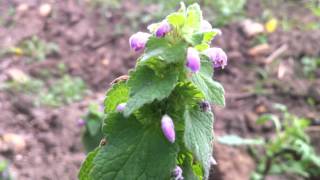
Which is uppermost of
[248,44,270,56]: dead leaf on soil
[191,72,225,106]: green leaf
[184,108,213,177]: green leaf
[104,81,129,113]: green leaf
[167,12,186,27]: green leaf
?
[248,44,270,56]: dead leaf on soil

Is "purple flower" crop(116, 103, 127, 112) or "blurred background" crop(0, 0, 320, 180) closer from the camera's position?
"purple flower" crop(116, 103, 127, 112)

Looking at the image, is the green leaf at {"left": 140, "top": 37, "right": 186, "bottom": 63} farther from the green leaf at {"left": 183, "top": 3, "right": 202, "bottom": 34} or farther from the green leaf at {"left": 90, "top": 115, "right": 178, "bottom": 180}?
the green leaf at {"left": 90, "top": 115, "right": 178, "bottom": 180}

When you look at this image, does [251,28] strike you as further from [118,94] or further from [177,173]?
[177,173]

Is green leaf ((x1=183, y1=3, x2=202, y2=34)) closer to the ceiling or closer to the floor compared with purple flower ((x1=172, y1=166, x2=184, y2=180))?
closer to the ceiling

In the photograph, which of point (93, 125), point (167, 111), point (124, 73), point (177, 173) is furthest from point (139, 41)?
point (124, 73)

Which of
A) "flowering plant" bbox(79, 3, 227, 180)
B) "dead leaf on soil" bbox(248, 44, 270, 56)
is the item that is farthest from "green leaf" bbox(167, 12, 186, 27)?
"dead leaf on soil" bbox(248, 44, 270, 56)

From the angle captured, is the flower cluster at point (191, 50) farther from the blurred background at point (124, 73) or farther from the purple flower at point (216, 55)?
the blurred background at point (124, 73)

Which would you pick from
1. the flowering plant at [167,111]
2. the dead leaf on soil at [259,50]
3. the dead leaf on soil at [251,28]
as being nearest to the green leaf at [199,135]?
the flowering plant at [167,111]
